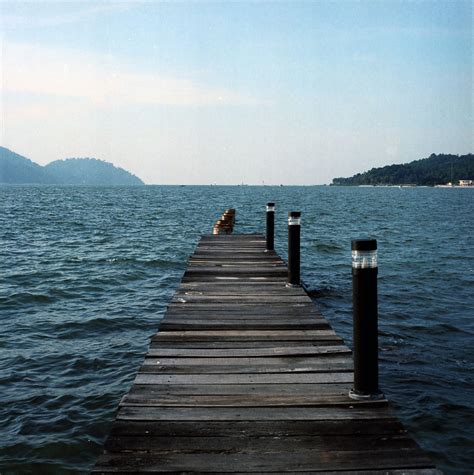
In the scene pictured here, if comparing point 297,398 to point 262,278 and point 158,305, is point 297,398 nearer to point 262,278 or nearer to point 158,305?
point 262,278

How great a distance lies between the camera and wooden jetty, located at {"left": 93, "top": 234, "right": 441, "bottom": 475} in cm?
327

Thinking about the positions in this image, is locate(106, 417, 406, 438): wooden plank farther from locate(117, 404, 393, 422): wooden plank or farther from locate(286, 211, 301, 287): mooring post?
locate(286, 211, 301, 287): mooring post

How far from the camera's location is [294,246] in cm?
852

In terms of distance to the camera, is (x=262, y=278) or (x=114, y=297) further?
(x=114, y=297)

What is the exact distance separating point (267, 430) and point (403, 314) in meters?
8.56

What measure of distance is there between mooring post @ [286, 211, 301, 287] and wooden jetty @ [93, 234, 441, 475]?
172 centimetres

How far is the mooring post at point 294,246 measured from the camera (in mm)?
8484

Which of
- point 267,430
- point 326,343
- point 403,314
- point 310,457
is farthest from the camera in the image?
point 403,314

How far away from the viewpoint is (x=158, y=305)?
40.1 feet

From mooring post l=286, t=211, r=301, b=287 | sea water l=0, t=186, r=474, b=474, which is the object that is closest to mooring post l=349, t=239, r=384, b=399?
sea water l=0, t=186, r=474, b=474

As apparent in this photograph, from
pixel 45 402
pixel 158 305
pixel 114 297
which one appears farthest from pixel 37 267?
pixel 45 402

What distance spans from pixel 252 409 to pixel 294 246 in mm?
4729

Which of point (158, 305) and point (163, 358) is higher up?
point (163, 358)

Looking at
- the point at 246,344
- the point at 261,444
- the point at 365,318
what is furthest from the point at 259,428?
the point at 246,344
